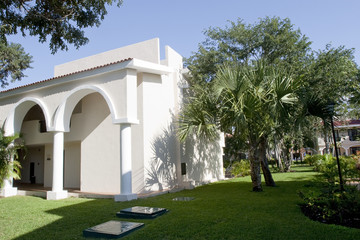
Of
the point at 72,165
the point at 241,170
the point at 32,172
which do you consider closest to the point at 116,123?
the point at 72,165

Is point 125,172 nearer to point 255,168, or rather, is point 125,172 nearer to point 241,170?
point 255,168

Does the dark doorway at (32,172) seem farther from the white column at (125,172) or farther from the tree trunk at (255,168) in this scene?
the tree trunk at (255,168)

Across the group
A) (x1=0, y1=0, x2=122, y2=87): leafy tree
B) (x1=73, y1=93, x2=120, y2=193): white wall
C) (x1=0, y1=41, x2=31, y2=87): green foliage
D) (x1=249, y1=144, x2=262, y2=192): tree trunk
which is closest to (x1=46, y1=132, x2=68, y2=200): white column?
(x1=73, y1=93, x2=120, y2=193): white wall

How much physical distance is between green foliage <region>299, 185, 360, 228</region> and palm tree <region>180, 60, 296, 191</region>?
422 cm

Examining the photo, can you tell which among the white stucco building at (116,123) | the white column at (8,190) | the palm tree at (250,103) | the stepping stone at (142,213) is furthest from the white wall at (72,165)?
the stepping stone at (142,213)

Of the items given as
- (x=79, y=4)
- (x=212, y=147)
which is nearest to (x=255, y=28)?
(x=212, y=147)

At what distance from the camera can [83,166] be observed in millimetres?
15133

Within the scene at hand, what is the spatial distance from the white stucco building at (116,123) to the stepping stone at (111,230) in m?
4.53

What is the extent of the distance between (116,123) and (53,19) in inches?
184

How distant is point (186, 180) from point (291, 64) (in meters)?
8.81

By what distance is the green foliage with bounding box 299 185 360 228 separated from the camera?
650cm

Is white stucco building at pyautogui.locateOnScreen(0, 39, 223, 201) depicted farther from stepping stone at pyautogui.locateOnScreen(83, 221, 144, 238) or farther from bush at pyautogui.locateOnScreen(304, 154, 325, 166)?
bush at pyautogui.locateOnScreen(304, 154, 325, 166)

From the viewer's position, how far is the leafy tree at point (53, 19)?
882cm

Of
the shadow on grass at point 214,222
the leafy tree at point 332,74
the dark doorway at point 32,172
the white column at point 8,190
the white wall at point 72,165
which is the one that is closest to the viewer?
the shadow on grass at point 214,222
